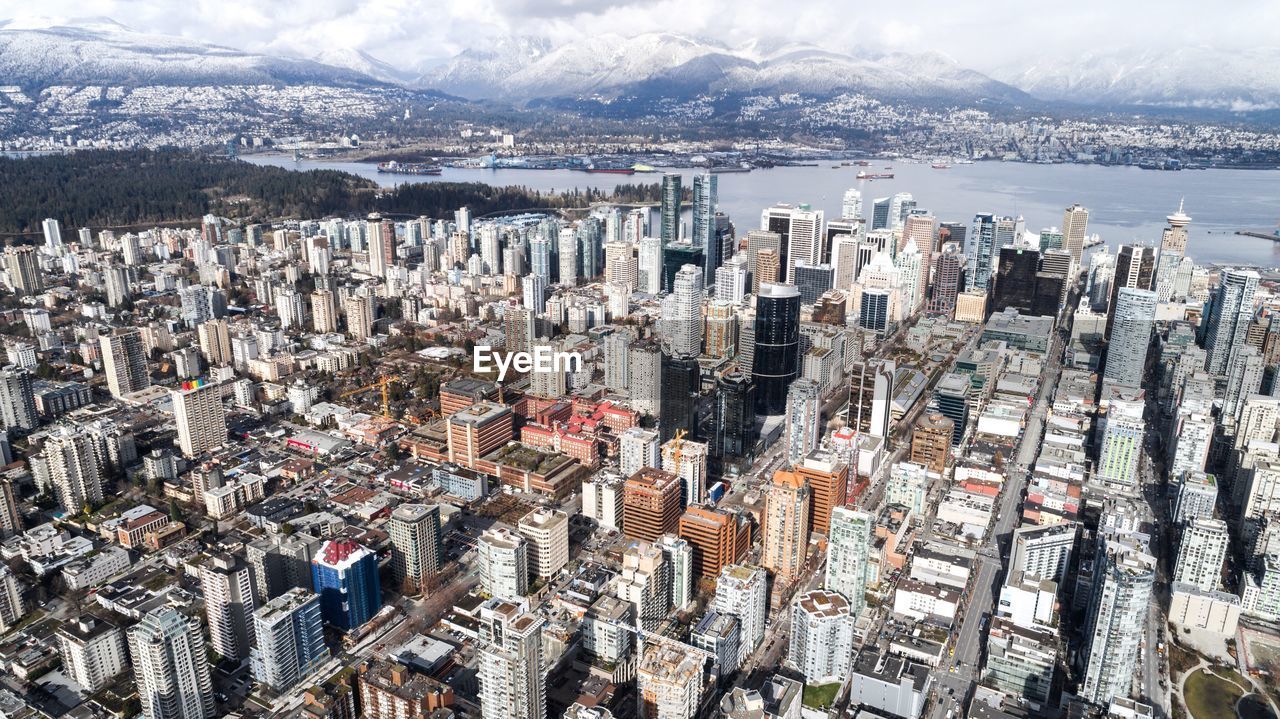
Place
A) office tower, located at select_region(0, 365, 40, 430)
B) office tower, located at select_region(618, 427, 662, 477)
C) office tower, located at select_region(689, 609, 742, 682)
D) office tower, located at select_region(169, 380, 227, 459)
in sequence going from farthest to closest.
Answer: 1. office tower, located at select_region(0, 365, 40, 430)
2. office tower, located at select_region(169, 380, 227, 459)
3. office tower, located at select_region(618, 427, 662, 477)
4. office tower, located at select_region(689, 609, 742, 682)

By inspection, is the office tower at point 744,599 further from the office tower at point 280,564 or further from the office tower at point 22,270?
the office tower at point 22,270

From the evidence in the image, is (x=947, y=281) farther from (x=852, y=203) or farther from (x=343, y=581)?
(x=343, y=581)

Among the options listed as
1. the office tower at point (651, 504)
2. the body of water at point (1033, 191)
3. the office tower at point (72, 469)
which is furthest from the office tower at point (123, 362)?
the body of water at point (1033, 191)

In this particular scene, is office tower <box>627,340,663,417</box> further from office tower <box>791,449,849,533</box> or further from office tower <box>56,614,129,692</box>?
office tower <box>56,614,129,692</box>

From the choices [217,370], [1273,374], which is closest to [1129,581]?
[1273,374]

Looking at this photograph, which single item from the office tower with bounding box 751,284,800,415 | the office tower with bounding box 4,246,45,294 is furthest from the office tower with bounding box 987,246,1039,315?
the office tower with bounding box 4,246,45,294

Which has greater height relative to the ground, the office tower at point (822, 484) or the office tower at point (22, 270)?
the office tower at point (22, 270)

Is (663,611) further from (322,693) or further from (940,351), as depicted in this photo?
(940,351)
